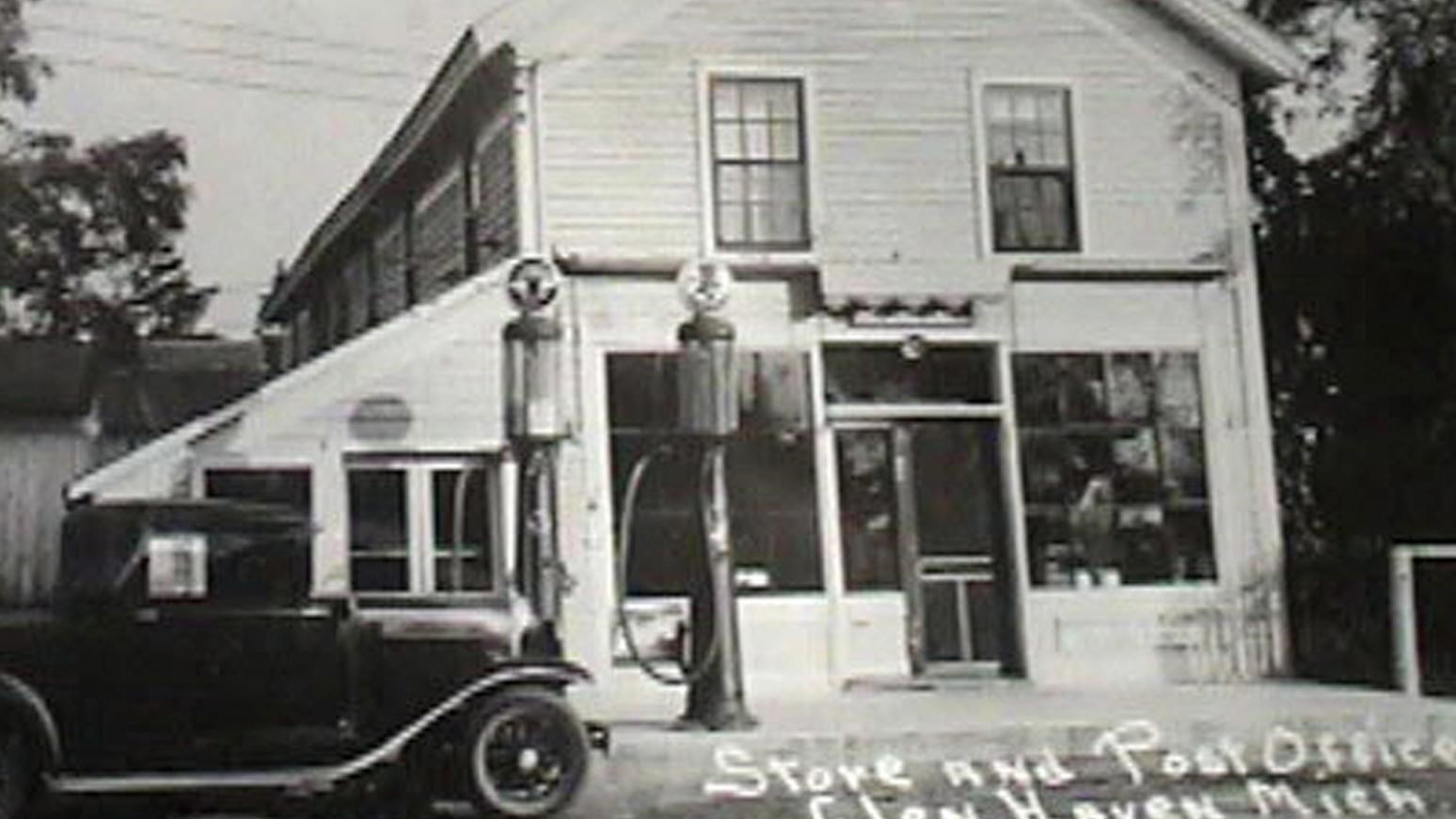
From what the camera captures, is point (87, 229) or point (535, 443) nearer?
point (87, 229)

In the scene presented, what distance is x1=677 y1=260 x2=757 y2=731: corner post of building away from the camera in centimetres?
404

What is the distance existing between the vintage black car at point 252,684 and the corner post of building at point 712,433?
324 mm

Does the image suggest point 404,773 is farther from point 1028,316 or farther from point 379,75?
point 1028,316

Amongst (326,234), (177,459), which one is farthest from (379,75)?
(177,459)

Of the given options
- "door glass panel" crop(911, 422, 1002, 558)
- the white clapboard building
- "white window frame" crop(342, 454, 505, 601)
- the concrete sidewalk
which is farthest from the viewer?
"door glass panel" crop(911, 422, 1002, 558)

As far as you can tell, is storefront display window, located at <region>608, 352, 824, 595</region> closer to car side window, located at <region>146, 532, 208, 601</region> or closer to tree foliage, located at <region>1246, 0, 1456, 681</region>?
car side window, located at <region>146, 532, 208, 601</region>

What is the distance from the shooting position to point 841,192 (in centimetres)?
441

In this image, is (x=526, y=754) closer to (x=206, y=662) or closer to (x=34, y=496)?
(x=206, y=662)

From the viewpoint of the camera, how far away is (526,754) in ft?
12.4

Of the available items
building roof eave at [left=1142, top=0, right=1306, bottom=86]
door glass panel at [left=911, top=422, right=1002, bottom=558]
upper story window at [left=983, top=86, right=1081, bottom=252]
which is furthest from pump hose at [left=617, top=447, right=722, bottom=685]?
building roof eave at [left=1142, top=0, right=1306, bottom=86]

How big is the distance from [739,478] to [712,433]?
5.3 inches

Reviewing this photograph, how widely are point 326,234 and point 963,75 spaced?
159 cm

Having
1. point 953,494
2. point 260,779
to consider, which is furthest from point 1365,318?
point 260,779

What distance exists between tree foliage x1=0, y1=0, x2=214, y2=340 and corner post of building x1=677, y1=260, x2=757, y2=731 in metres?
1.07
